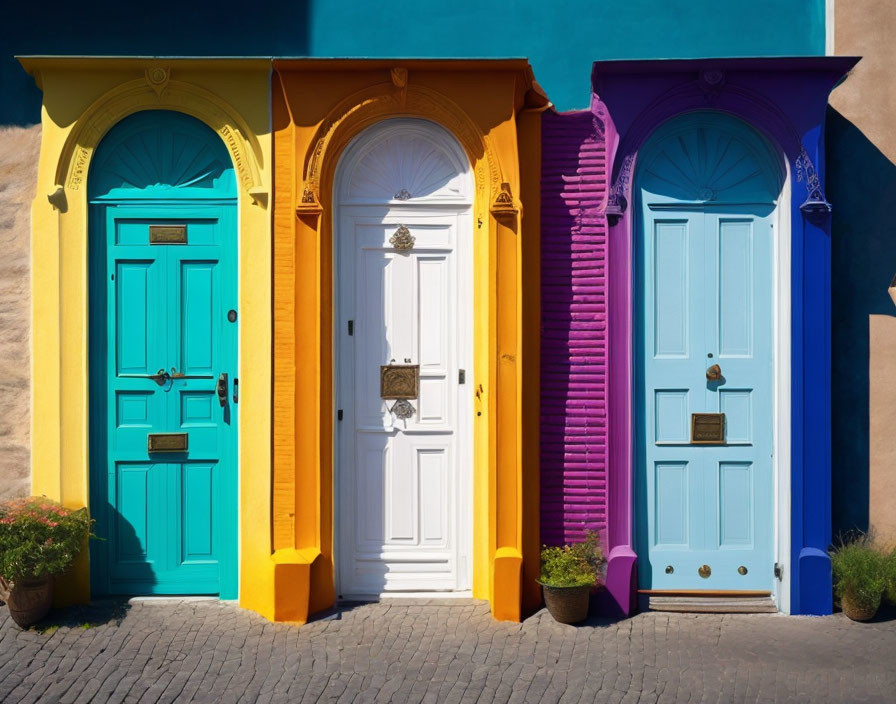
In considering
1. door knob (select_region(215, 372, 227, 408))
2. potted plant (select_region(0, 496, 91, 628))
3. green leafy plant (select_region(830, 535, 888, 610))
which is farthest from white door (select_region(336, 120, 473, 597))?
Answer: green leafy plant (select_region(830, 535, 888, 610))

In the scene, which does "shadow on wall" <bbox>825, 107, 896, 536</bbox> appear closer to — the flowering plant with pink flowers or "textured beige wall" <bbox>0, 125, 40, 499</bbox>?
the flowering plant with pink flowers

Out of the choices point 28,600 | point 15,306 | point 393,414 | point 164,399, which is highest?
point 15,306

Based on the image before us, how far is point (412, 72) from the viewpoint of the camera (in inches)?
238

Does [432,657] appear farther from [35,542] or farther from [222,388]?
[35,542]

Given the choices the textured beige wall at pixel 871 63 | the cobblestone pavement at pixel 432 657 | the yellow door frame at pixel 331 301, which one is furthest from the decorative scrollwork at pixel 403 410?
the textured beige wall at pixel 871 63

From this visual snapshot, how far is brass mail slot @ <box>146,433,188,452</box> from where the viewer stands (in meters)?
6.21

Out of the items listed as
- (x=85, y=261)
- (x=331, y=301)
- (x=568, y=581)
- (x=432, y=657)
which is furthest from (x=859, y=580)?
(x=85, y=261)

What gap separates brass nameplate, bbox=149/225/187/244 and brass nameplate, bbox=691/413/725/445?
3683mm

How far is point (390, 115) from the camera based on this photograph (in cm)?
611

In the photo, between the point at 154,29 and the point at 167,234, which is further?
the point at 154,29

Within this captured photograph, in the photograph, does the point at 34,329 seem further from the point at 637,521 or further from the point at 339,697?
the point at 637,521

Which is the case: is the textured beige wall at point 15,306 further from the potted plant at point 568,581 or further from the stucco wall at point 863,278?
the stucco wall at point 863,278

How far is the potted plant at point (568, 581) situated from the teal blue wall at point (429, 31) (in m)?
3.06

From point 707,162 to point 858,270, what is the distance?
1.28m
